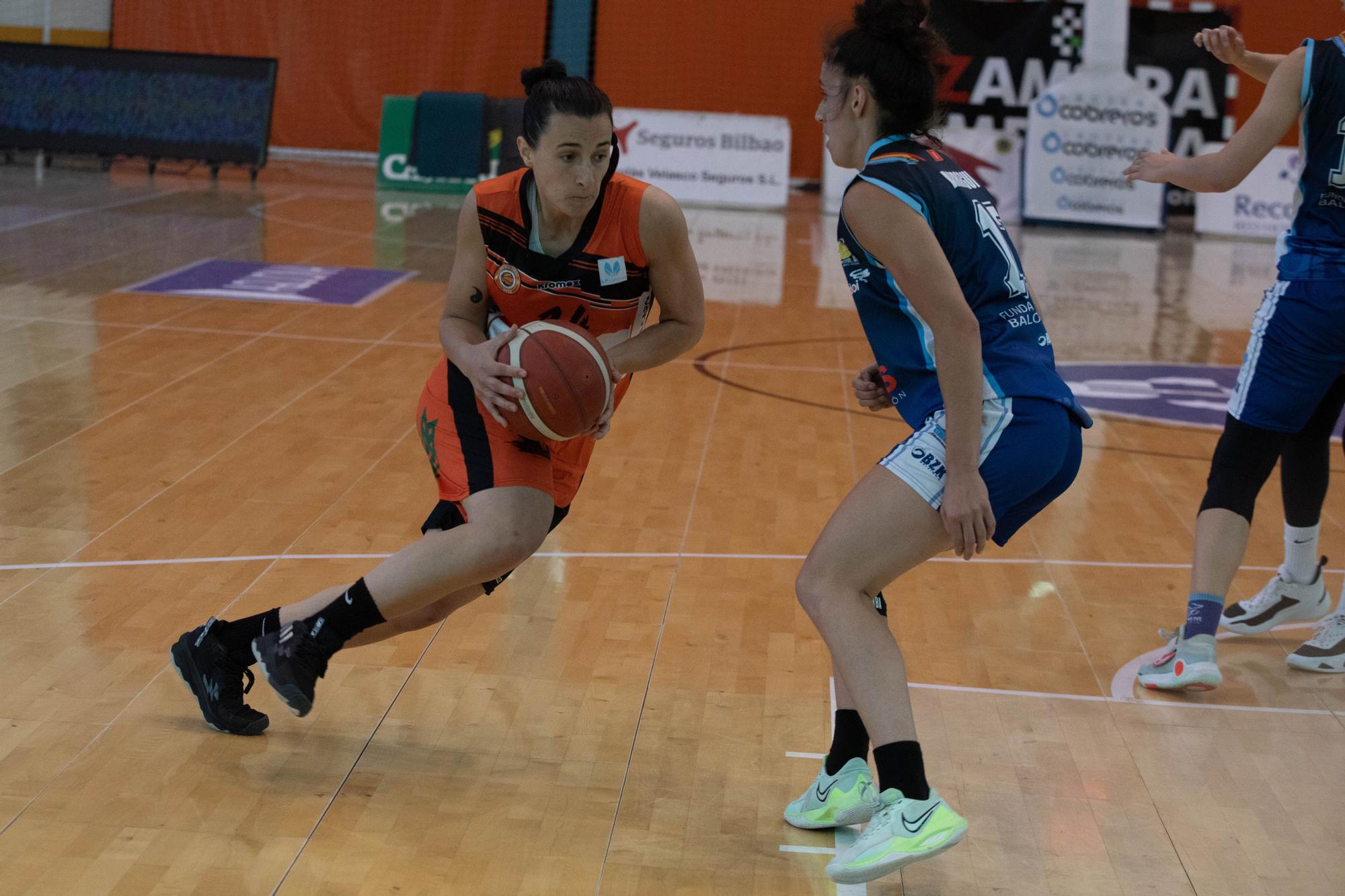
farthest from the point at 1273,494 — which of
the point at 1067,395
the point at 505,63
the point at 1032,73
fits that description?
the point at 505,63

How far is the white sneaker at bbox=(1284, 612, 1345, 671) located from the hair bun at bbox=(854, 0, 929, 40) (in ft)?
7.64

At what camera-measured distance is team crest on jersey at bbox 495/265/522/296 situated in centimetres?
300

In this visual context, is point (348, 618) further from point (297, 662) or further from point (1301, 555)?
point (1301, 555)

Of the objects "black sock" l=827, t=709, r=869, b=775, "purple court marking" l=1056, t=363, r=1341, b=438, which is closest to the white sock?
"black sock" l=827, t=709, r=869, b=775

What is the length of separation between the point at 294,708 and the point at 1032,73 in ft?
46.8

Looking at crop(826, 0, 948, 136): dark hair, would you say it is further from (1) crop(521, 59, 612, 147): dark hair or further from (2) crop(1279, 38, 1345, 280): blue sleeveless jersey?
(2) crop(1279, 38, 1345, 280): blue sleeveless jersey

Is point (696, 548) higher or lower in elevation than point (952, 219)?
lower

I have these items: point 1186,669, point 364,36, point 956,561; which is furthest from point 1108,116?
point 1186,669

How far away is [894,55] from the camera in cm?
244

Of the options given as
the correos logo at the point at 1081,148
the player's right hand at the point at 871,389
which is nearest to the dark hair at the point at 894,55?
the player's right hand at the point at 871,389

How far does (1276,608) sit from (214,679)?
2.96 m

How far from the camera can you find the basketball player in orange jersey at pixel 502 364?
2832 mm

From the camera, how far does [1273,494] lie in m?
5.58

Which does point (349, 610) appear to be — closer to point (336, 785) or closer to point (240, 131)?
point (336, 785)
